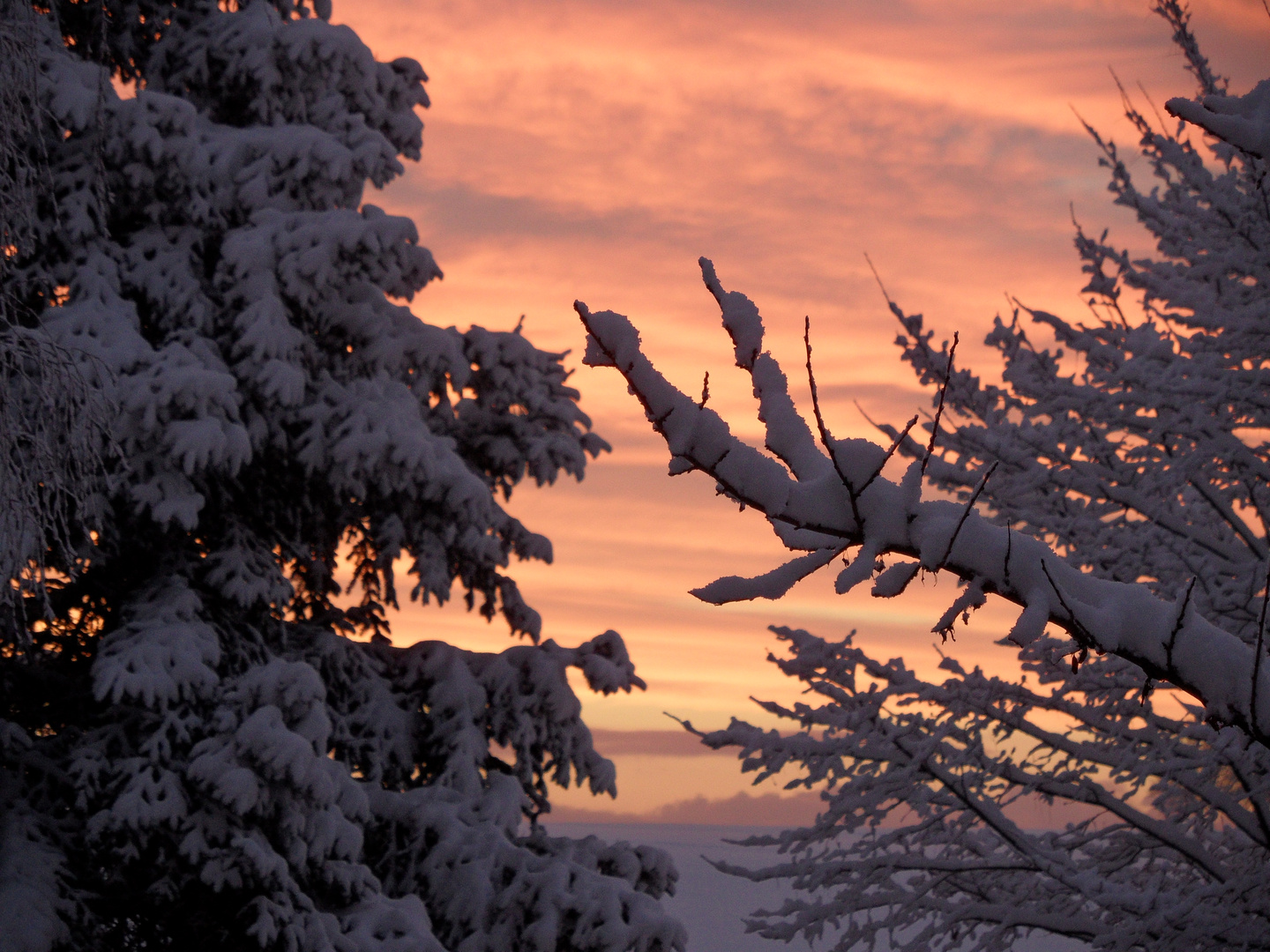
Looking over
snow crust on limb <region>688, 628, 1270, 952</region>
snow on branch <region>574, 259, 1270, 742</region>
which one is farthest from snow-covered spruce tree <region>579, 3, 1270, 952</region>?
snow on branch <region>574, 259, 1270, 742</region>

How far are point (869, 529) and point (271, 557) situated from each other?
22.3 feet

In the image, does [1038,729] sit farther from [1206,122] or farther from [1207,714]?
[1206,122]

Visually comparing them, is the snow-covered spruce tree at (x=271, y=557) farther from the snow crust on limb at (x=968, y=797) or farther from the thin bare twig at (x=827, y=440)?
the thin bare twig at (x=827, y=440)

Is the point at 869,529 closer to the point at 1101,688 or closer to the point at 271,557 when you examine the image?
the point at 1101,688

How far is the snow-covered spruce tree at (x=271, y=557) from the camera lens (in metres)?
7.34

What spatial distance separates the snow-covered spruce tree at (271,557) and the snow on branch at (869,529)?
517 centimetres

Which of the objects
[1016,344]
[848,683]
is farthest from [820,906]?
[1016,344]

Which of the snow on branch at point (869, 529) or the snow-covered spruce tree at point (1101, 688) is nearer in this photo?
the snow on branch at point (869, 529)

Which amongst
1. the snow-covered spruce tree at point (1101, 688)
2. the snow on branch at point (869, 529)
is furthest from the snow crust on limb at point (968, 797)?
the snow on branch at point (869, 529)

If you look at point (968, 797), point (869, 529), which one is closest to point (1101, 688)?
point (968, 797)

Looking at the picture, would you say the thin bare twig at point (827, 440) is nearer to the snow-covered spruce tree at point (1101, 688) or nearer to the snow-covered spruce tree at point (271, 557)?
the snow-covered spruce tree at point (1101, 688)

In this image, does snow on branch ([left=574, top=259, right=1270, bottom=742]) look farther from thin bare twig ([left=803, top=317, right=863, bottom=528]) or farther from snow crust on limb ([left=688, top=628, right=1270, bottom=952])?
snow crust on limb ([left=688, top=628, right=1270, bottom=952])

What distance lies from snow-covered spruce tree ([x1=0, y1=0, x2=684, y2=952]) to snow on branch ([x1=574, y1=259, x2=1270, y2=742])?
5.17 m

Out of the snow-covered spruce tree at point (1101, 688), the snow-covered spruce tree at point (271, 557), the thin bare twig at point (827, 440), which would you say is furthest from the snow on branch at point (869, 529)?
the snow-covered spruce tree at point (271, 557)
